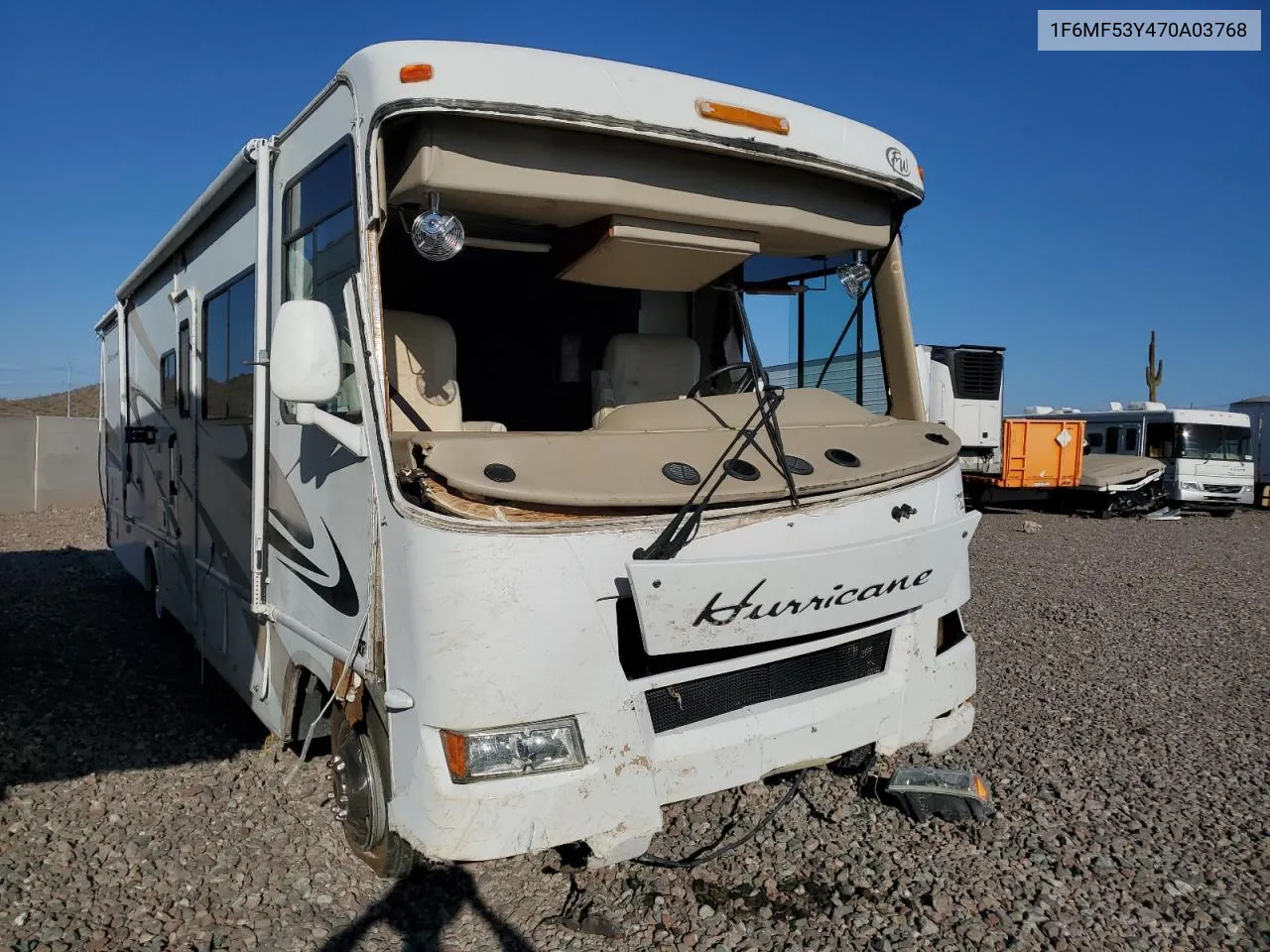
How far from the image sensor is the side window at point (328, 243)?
3.15m

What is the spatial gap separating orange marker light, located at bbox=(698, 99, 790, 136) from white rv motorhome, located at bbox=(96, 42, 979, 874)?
11mm

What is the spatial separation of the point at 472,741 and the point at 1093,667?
219 inches

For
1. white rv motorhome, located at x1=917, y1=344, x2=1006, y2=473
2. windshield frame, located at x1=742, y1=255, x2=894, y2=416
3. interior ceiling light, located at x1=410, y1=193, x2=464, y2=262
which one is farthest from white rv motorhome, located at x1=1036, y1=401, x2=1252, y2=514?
interior ceiling light, located at x1=410, y1=193, x2=464, y2=262

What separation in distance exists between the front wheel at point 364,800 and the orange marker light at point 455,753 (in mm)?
481

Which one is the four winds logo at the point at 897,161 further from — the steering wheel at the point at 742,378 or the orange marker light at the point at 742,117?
the steering wheel at the point at 742,378

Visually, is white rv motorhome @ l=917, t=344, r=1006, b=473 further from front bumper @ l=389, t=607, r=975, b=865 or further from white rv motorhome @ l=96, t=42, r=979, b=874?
front bumper @ l=389, t=607, r=975, b=865

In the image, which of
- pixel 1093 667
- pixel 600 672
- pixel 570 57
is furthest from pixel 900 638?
pixel 1093 667

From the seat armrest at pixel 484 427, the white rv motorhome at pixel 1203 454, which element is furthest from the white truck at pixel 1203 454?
the seat armrest at pixel 484 427

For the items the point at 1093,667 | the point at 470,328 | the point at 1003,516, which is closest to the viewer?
the point at 470,328

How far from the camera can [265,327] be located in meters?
3.84

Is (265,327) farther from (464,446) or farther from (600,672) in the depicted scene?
(600,672)

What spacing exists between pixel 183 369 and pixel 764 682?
4.30 meters

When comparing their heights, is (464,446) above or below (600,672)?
above

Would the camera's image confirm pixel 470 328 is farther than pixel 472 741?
Yes
